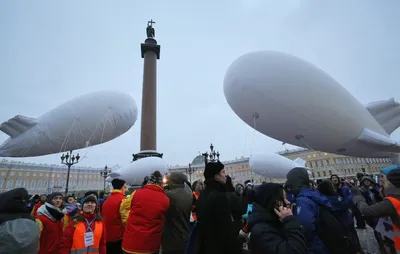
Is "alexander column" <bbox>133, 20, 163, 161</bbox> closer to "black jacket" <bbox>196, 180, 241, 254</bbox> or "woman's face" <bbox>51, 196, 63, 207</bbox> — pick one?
"woman's face" <bbox>51, 196, 63, 207</bbox>

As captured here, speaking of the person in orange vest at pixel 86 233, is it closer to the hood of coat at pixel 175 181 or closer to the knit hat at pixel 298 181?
the hood of coat at pixel 175 181

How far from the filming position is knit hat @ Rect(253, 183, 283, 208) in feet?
5.69

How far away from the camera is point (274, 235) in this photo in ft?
5.14

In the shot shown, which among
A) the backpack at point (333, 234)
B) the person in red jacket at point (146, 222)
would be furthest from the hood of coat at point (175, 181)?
the backpack at point (333, 234)

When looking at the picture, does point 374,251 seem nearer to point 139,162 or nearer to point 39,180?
point 139,162

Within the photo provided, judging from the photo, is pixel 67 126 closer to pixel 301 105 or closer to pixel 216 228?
pixel 216 228

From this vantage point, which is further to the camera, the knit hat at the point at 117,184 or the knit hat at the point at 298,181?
the knit hat at the point at 117,184

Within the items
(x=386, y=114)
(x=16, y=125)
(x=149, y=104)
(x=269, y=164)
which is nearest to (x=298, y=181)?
(x=386, y=114)

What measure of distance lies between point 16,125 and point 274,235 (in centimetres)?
975

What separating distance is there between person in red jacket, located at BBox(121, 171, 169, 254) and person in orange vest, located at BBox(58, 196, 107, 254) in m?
0.42

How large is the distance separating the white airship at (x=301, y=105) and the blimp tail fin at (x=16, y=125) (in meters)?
7.86

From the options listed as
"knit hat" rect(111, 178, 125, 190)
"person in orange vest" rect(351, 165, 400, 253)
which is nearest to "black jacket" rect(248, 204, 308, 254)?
"person in orange vest" rect(351, 165, 400, 253)

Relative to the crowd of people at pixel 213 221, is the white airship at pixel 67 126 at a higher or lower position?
higher

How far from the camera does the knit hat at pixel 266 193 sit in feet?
5.69
